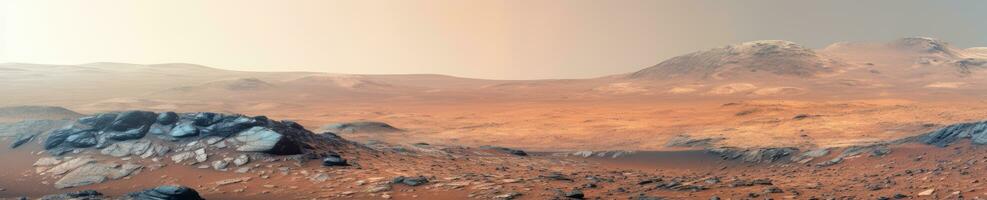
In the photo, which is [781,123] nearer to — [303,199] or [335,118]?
[303,199]

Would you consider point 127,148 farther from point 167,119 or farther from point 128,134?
point 167,119

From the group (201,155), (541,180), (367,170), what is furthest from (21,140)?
(541,180)

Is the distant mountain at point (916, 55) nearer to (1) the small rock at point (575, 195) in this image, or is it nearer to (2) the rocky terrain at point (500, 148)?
(2) the rocky terrain at point (500, 148)

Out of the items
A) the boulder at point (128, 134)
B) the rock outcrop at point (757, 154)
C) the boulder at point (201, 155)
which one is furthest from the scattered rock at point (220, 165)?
the rock outcrop at point (757, 154)

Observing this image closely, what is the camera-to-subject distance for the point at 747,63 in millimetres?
100438

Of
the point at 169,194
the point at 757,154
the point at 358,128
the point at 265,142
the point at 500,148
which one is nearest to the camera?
the point at 169,194

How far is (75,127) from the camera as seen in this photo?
19.8m

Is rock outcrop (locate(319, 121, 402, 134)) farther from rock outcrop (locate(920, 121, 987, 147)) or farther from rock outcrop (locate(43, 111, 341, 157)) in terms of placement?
rock outcrop (locate(920, 121, 987, 147))

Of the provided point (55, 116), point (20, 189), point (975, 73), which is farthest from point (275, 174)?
point (975, 73)

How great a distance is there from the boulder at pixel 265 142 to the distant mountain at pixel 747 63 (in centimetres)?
8285

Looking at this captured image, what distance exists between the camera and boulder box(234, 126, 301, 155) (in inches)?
705

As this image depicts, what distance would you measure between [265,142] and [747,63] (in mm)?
93323

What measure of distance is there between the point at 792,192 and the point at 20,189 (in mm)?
17010

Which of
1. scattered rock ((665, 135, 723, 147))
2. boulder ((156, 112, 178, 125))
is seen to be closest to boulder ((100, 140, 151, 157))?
boulder ((156, 112, 178, 125))
